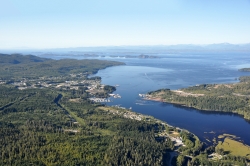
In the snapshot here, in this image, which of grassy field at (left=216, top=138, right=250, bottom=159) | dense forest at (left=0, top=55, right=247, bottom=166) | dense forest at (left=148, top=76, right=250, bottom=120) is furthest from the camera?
dense forest at (left=148, top=76, right=250, bottom=120)

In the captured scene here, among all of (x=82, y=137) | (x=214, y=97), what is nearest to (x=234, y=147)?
(x=82, y=137)

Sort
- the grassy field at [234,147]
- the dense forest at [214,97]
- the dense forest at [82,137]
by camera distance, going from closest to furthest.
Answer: the dense forest at [82,137] → the grassy field at [234,147] → the dense forest at [214,97]

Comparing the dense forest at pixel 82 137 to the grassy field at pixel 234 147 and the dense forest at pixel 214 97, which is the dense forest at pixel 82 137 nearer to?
the grassy field at pixel 234 147

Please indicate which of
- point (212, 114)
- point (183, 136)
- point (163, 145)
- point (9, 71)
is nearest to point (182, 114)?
point (212, 114)

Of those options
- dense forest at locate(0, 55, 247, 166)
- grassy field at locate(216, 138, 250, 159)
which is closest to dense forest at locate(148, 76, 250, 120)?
grassy field at locate(216, 138, 250, 159)

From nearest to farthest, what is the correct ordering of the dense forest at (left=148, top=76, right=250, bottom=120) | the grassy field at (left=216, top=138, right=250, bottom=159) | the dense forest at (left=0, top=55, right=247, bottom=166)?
the dense forest at (left=0, top=55, right=247, bottom=166)
the grassy field at (left=216, top=138, right=250, bottom=159)
the dense forest at (left=148, top=76, right=250, bottom=120)

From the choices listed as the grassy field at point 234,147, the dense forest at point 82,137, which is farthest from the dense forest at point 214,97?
the dense forest at point 82,137

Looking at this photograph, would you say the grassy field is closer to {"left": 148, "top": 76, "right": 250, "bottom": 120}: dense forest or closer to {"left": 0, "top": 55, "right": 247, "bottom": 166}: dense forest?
{"left": 0, "top": 55, "right": 247, "bottom": 166}: dense forest
